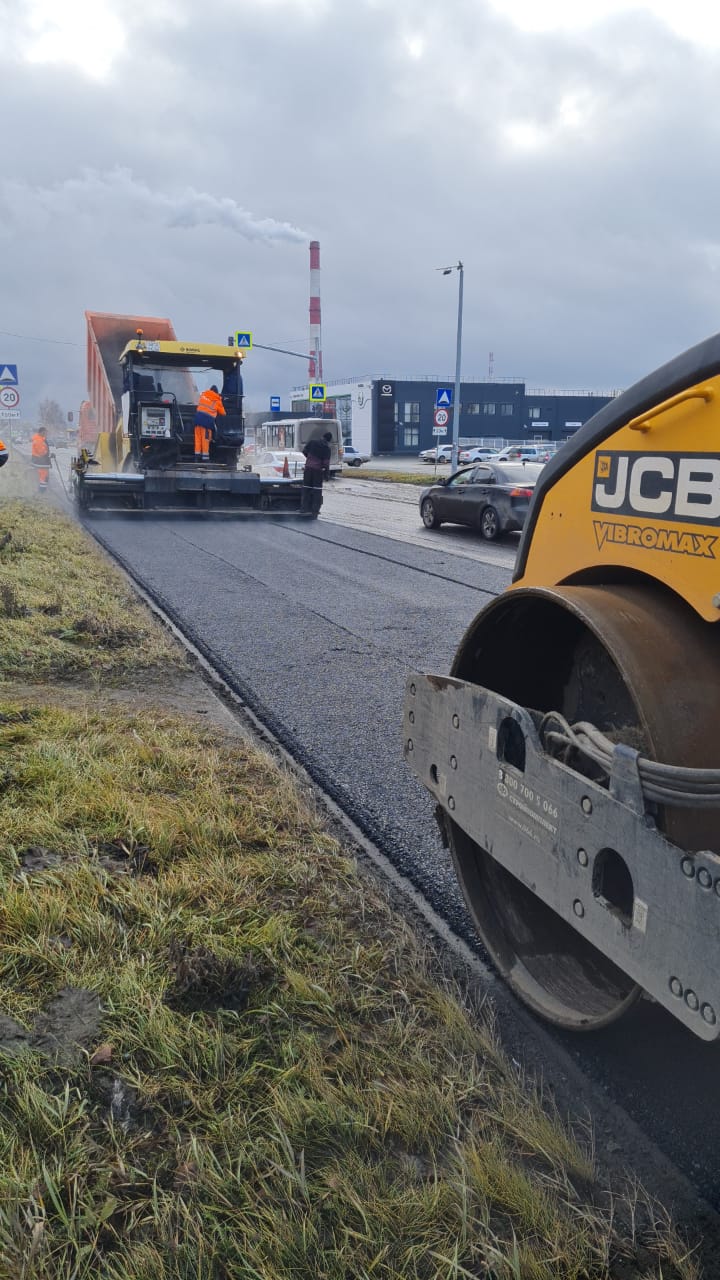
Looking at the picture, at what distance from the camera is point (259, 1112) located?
2240 mm

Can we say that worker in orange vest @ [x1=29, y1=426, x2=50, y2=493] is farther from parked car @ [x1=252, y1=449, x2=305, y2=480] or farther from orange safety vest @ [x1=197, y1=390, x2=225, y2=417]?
orange safety vest @ [x1=197, y1=390, x2=225, y2=417]

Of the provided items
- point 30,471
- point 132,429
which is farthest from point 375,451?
point 132,429

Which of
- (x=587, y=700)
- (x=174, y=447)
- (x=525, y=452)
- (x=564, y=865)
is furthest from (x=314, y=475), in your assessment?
(x=525, y=452)

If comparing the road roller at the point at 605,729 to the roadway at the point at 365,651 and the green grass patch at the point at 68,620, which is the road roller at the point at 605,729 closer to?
the roadway at the point at 365,651

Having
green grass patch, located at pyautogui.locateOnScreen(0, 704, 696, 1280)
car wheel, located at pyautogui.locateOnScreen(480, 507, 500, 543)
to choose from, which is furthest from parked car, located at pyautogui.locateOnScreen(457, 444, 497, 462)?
green grass patch, located at pyautogui.locateOnScreen(0, 704, 696, 1280)

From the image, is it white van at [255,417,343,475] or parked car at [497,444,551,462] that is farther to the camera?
parked car at [497,444,551,462]

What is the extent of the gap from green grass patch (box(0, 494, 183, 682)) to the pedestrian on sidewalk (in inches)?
260

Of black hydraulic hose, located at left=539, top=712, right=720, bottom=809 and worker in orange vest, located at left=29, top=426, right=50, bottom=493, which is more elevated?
worker in orange vest, located at left=29, top=426, right=50, bottom=493

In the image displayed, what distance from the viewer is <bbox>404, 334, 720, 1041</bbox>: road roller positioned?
185 centimetres

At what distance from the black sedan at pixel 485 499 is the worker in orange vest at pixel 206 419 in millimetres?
4014

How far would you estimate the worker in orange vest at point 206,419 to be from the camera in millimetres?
17484

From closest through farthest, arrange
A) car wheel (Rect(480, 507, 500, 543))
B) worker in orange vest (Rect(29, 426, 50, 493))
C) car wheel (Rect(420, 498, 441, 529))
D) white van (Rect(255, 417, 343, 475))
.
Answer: car wheel (Rect(480, 507, 500, 543))
car wheel (Rect(420, 498, 441, 529))
worker in orange vest (Rect(29, 426, 50, 493))
white van (Rect(255, 417, 343, 475))

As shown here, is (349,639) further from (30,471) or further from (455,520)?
(30,471)

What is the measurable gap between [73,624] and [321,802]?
3.73 metres
